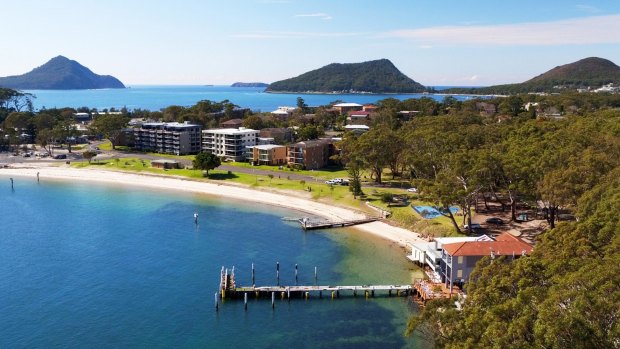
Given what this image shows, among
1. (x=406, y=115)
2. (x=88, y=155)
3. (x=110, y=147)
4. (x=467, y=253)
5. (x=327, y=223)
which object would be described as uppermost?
(x=406, y=115)

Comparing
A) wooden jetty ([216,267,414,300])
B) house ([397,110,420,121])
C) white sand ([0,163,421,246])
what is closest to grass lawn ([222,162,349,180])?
white sand ([0,163,421,246])

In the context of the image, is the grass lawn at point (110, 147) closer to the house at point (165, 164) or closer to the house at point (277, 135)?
the house at point (165, 164)

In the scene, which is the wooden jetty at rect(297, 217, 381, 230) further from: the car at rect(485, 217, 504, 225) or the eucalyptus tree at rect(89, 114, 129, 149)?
the eucalyptus tree at rect(89, 114, 129, 149)

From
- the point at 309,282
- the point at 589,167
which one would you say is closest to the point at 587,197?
the point at 589,167

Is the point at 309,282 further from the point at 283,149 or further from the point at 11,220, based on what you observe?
the point at 283,149

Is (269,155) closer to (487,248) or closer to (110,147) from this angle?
(110,147)

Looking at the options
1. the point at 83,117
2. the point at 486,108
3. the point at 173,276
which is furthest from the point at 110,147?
A: the point at 486,108

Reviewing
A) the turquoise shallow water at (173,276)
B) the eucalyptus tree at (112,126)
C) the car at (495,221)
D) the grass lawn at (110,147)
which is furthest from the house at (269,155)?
the car at (495,221)
